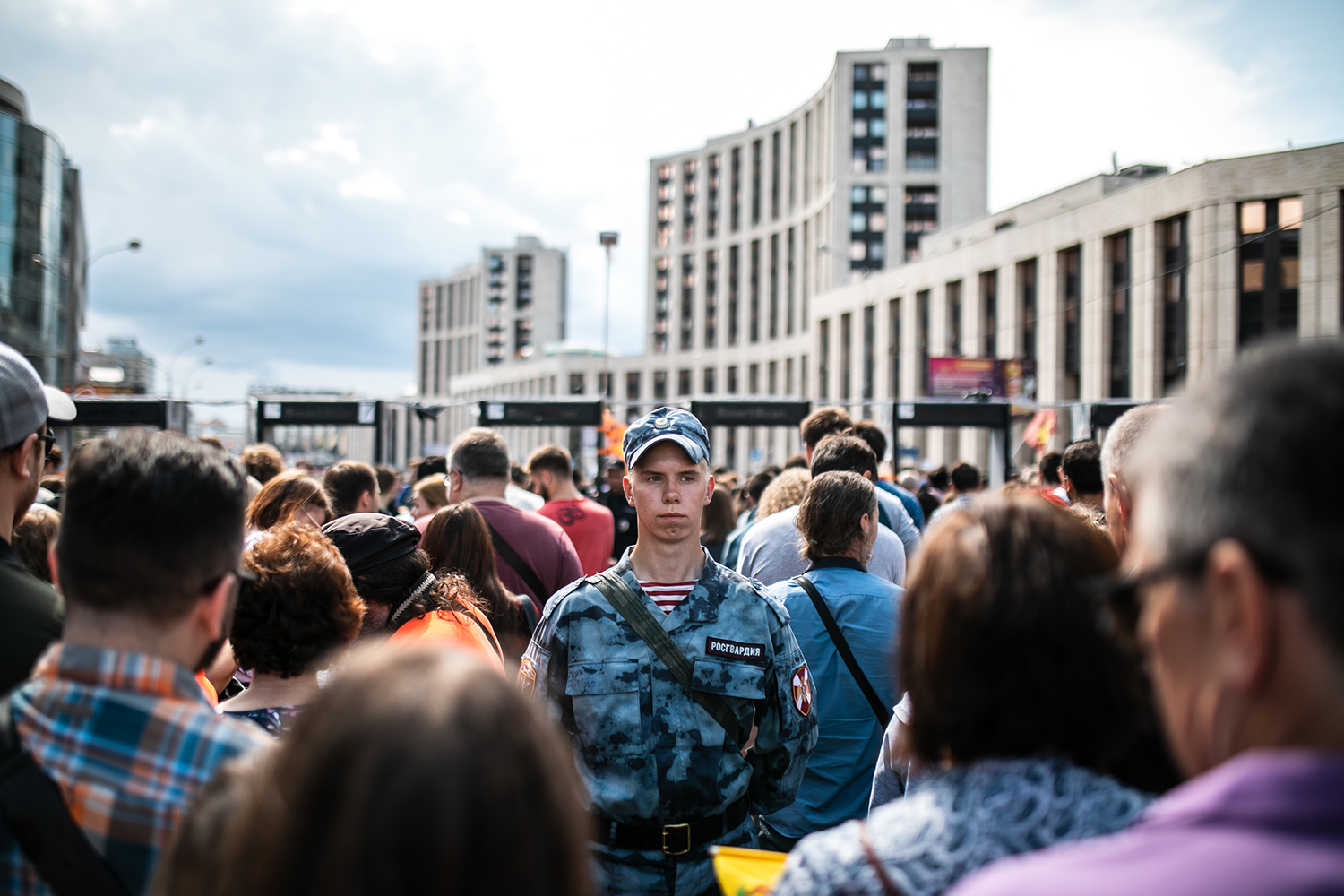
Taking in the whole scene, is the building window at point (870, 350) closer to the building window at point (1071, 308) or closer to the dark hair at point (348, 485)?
the building window at point (1071, 308)

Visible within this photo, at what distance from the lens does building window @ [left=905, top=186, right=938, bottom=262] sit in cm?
6494

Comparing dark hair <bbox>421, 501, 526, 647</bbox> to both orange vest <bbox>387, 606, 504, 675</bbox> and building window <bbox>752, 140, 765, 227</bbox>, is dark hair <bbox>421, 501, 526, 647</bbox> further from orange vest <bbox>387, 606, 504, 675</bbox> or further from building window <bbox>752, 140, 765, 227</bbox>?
building window <bbox>752, 140, 765, 227</bbox>

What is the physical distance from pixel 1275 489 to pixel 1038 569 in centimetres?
46

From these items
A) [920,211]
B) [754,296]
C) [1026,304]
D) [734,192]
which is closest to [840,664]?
[1026,304]

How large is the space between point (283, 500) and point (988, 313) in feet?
158

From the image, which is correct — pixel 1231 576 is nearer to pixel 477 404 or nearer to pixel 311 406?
pixel 477 404

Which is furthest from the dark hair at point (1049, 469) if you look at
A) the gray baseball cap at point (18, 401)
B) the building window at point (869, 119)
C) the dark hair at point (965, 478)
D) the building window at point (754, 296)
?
the building window at point (754, 296)

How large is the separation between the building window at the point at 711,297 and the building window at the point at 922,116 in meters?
25.2

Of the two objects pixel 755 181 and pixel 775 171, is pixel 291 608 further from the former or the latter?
pixel 755 181

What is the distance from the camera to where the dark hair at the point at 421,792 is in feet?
2.60

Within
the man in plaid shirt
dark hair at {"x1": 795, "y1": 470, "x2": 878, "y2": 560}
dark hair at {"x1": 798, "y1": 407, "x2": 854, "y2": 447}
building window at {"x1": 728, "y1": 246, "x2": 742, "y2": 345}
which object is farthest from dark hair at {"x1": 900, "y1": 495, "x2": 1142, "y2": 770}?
building window at {"x1": 728, "y1": 246, "x2": 742, "y2": 345}

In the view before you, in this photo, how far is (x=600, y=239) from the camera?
135 ft

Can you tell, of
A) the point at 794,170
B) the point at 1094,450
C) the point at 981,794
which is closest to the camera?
the point at 981,794

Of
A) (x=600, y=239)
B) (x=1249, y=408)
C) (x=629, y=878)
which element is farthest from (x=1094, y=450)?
(x=600, y=239)
